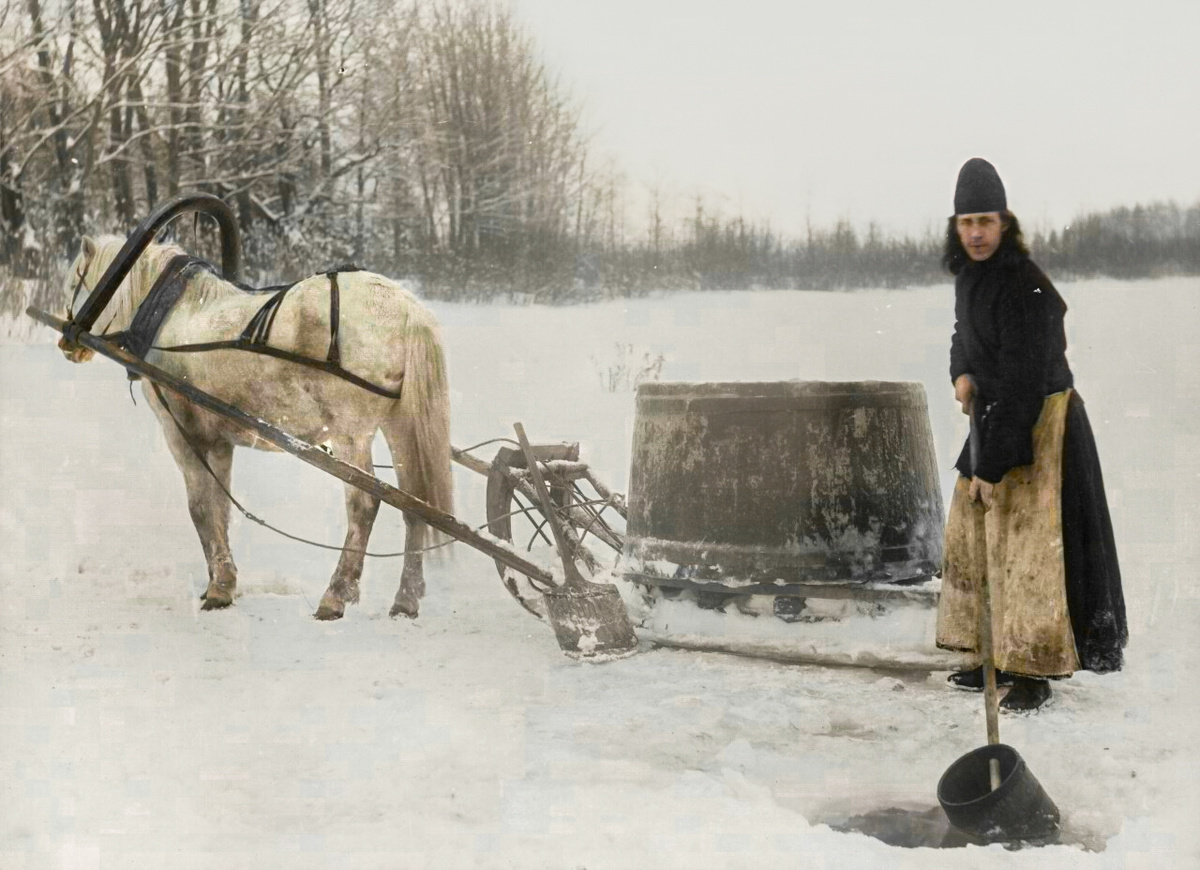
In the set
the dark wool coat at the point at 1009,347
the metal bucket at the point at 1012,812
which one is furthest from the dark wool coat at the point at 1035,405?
the metal bucket at the point at 1012,812

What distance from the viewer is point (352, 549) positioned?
4445mm

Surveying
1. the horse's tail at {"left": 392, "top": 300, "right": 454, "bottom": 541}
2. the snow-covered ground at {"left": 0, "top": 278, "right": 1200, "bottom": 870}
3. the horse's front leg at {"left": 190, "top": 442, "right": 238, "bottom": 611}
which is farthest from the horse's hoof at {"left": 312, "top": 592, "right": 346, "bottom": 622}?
the horse's tail at {"left": 392, "top": 300, "right": 454, "bottom": 541}

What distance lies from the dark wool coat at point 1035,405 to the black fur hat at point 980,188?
0.17 meters

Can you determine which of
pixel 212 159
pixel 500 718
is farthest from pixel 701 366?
pixel 212 159

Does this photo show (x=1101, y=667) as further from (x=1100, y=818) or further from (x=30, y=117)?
(x=30, y=117)

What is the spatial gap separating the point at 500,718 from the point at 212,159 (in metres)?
2.97

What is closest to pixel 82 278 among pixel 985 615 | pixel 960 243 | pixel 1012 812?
pixel 960 243

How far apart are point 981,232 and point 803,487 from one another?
115cm

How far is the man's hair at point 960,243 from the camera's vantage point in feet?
10.2

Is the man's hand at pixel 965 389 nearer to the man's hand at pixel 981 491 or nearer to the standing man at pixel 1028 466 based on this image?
the standing man at pixel 1028 466

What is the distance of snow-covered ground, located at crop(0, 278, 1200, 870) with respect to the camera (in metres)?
2.57

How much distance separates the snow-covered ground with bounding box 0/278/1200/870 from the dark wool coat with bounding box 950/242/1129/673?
348 millimetres

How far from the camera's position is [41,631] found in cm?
402

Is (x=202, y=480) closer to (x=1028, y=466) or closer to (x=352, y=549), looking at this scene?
(x=352, y=549)
